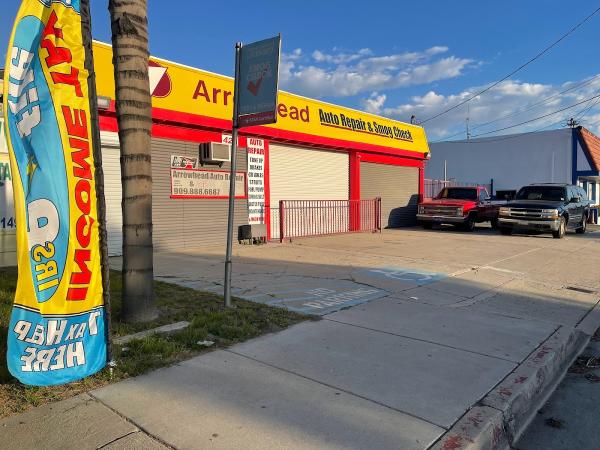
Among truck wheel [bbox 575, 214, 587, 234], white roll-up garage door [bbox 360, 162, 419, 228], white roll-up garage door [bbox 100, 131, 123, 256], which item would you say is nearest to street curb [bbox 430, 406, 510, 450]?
white roll-up garage door [bbox 100, 131, 123, 256]

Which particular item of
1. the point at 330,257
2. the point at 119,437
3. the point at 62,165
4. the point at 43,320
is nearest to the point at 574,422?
the point at 119,437

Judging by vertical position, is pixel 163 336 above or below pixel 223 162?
below

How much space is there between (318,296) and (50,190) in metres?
4.56

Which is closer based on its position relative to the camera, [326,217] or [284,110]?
[284,110]

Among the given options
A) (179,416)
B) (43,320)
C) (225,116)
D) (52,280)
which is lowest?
(179,416)

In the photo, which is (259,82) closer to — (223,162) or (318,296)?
(318,296)

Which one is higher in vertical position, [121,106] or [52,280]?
[121,106]

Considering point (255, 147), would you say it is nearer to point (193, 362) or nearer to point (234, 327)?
point (234, 327)

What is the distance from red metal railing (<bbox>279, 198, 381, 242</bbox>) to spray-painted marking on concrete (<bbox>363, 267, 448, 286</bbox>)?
18.4ft

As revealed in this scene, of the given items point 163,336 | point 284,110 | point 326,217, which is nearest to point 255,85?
point 163,336

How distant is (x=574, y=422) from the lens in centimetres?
384

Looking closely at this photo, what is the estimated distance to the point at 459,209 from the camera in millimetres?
19953

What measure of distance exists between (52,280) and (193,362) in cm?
152

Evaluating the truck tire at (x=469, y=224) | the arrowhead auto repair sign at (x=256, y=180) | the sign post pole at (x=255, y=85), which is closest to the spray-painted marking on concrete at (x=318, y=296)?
the sign post pole at (x=255, y=85)
